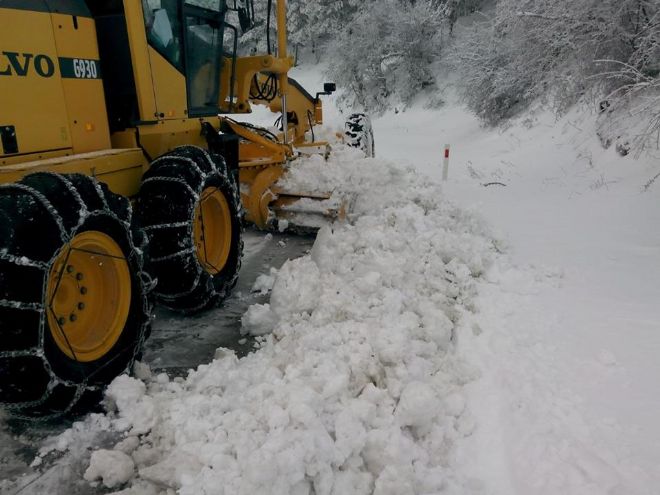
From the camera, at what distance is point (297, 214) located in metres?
6.15

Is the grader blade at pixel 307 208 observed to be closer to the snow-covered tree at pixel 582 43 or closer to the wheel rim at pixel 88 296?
the wheel rim at pixel 88 296

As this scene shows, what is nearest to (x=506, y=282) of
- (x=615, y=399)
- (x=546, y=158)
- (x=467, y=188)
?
(x=615, y=399)

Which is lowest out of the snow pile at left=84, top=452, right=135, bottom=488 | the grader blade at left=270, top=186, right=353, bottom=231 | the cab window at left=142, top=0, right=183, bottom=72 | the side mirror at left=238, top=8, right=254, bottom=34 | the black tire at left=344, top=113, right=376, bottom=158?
the snow pile at left=84, top=452, right=135, bottom=488

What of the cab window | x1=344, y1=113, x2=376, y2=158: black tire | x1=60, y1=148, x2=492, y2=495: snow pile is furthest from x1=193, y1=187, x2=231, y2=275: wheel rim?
x1=344, y1=113, x2=376, y2=158: black tire

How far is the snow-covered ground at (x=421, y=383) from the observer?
235cm

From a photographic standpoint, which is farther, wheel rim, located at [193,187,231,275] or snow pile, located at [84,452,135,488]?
wheel rim, located at [193,187,231,275]

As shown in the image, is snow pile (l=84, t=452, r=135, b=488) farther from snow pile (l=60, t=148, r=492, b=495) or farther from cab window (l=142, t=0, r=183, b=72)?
cab window (l=142, t=0, r=183, b=72)

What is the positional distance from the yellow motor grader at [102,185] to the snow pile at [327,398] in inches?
19.1

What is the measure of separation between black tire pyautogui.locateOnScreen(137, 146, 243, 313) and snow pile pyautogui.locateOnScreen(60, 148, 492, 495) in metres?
0.55

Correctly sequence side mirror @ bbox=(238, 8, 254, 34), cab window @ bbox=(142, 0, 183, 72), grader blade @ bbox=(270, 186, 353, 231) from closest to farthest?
cab window @ bbox=(142, 0, 183, 72) < side mirror @ bbox=(238, 8, 254, 34) < grader blade @ bbox=(270, 186, 353, 231)

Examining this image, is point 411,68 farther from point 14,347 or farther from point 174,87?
point 14,347

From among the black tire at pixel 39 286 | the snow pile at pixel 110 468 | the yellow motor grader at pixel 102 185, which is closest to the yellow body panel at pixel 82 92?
the yellow motor grader at pixel 102 185

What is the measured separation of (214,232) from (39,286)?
7.51 ft

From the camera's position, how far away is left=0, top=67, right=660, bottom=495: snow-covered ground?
2.35 meters
